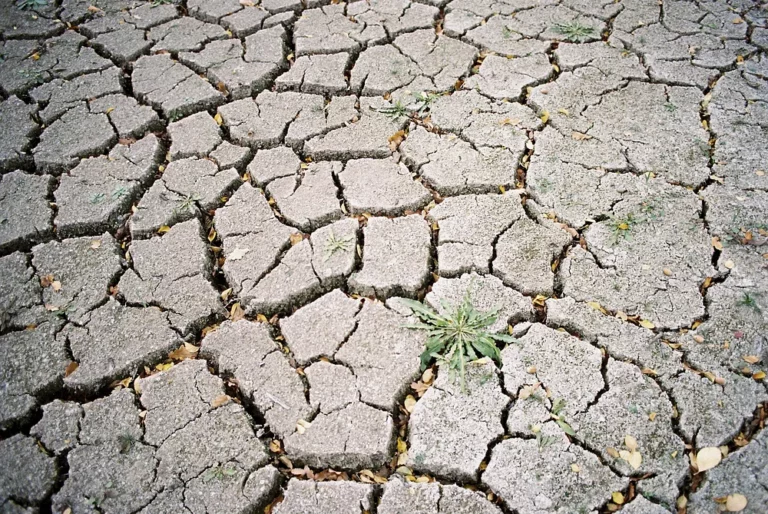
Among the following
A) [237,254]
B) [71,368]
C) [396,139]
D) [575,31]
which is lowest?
[71,368]

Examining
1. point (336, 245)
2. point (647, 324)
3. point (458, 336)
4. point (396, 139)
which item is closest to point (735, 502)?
point (647, 324)

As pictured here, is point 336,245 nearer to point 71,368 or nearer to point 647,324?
point 71,368

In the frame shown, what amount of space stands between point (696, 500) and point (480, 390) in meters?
0.70

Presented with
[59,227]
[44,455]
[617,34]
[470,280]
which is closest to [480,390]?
[470,280]

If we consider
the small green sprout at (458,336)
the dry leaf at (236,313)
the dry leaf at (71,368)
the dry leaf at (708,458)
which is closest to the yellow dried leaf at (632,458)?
the dry leaf at (708,458)

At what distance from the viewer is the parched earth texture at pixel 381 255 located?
6.07ft

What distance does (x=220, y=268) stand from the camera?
2.46m

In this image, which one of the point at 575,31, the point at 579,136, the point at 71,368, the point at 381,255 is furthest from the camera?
the point at 575,31

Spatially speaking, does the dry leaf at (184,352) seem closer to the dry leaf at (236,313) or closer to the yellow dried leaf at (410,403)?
the dry leaf at (236,313)

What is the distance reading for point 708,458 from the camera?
5.97ft

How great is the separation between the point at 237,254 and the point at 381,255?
60 cm

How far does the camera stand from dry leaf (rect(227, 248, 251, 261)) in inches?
96.7

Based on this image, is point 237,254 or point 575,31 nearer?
point 237,254

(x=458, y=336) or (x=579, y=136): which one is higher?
(x=579, y=136)
